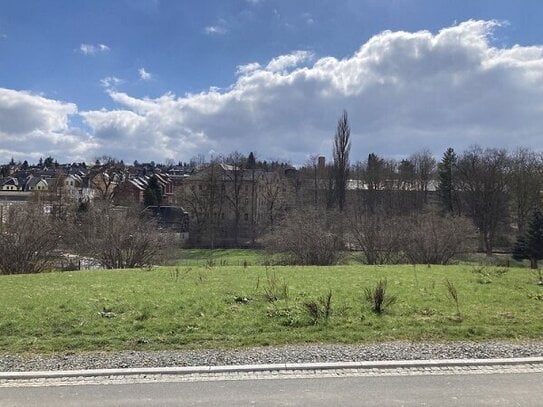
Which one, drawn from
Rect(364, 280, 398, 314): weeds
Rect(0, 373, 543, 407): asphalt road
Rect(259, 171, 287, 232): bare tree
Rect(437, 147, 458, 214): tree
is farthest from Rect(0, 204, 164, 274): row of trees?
Rect(437, 147, 458, 214): tree

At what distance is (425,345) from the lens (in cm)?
811

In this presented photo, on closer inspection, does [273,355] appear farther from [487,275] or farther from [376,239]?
[376,239]

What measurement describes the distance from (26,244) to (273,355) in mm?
22153

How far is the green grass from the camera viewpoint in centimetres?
855

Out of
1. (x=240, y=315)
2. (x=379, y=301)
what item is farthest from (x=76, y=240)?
(x=379, y=301)

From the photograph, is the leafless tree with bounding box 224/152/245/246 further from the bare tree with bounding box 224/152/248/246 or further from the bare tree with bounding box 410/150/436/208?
the bare tree with bounding box 410/150/436/208

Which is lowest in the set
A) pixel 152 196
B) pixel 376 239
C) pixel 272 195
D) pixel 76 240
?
pixel 76 240

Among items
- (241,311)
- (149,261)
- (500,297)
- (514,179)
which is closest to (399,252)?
(149,261)

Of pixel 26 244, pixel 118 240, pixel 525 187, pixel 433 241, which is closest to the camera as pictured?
pixel 26 244

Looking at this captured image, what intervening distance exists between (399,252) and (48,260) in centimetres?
2281

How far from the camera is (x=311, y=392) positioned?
6.01 meters

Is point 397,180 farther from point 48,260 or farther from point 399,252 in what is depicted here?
point 48,260

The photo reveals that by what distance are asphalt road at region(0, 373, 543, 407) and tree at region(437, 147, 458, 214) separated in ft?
200

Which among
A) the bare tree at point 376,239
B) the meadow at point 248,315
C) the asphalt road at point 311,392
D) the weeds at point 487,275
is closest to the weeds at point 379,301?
the meadow at point 248,315
